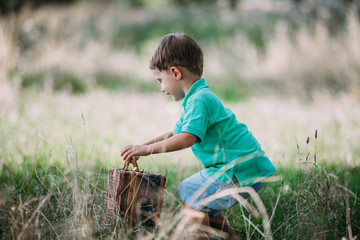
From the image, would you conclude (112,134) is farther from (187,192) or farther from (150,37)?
(150,37)

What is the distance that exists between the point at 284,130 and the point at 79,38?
5558 millimetres

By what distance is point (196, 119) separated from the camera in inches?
72.2

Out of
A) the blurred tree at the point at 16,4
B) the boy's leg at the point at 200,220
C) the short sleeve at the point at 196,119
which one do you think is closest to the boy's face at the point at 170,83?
the short sleeve at the point at 196,119

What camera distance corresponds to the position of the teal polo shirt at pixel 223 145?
190 centimetres

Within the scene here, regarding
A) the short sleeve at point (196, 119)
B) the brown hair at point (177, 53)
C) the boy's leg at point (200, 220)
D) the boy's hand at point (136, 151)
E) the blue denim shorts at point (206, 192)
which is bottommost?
the boy's leg at point (200, 220)

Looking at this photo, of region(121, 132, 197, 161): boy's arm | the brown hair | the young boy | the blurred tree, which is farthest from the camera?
the blurred tree

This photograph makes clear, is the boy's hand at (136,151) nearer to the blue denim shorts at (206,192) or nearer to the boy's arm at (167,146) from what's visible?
the boy's arm at (167,146)

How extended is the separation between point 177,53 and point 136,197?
787 millimetres

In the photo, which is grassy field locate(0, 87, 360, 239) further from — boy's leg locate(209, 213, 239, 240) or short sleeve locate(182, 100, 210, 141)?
short sleeve locate(182, 100, 210, 141)

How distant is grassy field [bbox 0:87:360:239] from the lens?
1.84 meters

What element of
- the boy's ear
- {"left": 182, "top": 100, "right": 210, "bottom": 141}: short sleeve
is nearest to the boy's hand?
{"left": 182, "top": 100, "right": 210, "bottom": 141}: short sleeve

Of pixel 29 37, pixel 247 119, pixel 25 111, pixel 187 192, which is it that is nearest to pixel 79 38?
pixel 29 37

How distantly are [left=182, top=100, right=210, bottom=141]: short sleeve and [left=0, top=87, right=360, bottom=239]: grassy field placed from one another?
39 centimetres

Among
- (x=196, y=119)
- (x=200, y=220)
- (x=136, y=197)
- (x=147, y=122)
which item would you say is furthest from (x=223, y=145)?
(x=147, y=122)
